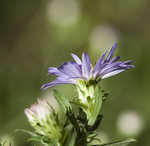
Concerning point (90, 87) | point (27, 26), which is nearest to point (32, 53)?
point (27, 26)

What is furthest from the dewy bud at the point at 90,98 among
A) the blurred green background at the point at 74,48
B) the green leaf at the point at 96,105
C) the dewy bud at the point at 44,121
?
the blurred green background at the point at 74,48

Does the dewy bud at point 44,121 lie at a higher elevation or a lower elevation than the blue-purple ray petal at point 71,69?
lower

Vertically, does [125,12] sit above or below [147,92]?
above

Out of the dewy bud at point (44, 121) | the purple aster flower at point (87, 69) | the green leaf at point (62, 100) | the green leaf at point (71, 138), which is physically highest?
the purple aster flower at point (87, 69)

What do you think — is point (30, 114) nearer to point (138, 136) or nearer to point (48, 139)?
point (48, 139)

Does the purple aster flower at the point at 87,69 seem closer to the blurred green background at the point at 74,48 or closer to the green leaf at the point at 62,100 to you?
the green leaf at the point at 62,100

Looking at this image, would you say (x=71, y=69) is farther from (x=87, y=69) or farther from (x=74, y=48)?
(x=74, y=48)
